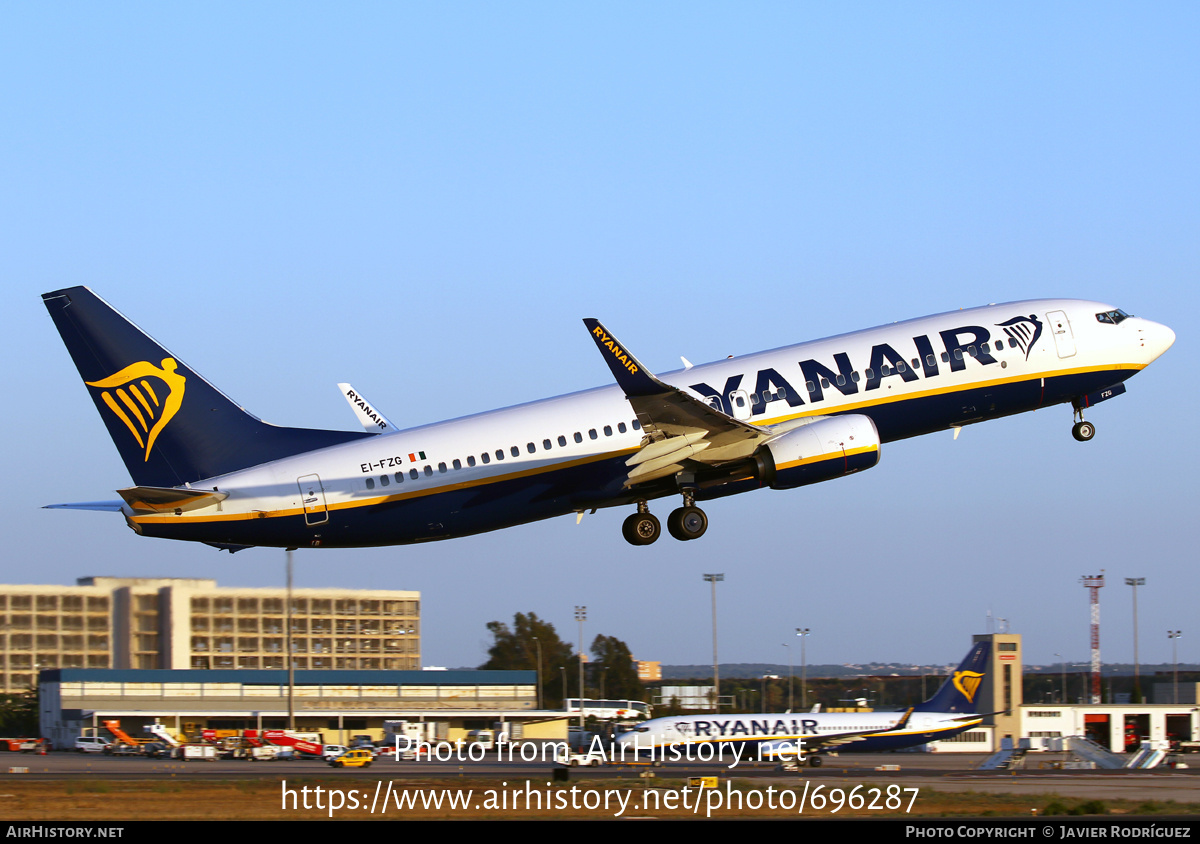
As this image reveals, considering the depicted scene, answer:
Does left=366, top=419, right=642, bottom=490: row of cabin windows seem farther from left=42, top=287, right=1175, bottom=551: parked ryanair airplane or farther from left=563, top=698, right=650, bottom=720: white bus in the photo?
left=563, top=698, right=650, bottom=720: white bus

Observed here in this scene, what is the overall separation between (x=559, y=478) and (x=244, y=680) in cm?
7532

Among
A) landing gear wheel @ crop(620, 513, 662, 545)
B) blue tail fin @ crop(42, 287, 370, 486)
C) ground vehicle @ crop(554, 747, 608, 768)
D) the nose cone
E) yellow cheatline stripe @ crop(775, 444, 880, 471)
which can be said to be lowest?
ground vehicle @ crop(554, 747, 608, 768)

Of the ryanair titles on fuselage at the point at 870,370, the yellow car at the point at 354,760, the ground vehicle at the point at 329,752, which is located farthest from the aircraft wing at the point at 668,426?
the ground vehicle at the point at 329,752

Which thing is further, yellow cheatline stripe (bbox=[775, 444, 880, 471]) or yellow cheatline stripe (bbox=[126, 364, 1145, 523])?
yellow cheatline stripe (bbox=[775, 444, 880, 471])

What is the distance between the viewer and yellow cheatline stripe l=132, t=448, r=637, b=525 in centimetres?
3572

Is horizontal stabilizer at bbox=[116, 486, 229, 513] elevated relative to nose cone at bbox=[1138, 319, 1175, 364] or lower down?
lower down

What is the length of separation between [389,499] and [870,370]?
14983mm

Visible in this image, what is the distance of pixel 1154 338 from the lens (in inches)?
1796

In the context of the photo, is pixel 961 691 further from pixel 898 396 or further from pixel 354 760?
pixel 898 396

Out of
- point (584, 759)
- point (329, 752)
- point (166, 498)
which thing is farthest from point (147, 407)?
point (329, 752)

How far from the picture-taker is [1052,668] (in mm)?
184750

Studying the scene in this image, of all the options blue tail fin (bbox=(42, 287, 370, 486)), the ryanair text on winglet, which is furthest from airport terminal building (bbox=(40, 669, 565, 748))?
the ryanair text on winglet
